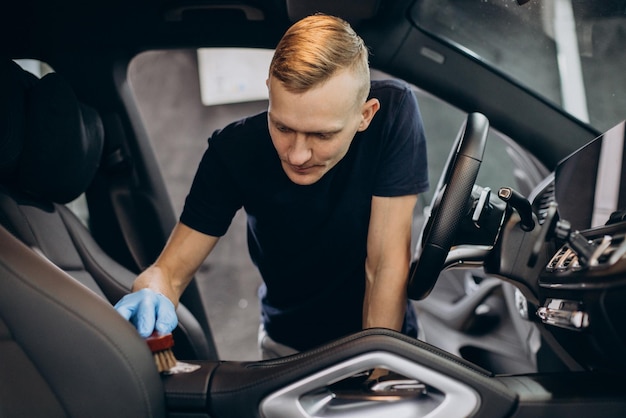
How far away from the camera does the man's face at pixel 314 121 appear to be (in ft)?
3.16

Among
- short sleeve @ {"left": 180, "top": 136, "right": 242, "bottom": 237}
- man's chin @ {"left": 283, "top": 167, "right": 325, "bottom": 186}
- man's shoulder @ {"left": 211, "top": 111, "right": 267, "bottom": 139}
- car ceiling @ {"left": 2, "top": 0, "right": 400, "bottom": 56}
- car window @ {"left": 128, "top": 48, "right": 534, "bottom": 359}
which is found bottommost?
car window @ {"left": 128, "top": 48, "right": 534, "bottom": 359}

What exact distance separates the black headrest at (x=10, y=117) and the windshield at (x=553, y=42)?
0.81 metres

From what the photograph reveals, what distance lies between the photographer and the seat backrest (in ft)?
2.72

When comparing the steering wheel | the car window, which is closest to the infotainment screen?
the steering wheel

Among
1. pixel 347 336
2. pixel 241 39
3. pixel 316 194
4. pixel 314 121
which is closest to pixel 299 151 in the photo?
pixel 314 121

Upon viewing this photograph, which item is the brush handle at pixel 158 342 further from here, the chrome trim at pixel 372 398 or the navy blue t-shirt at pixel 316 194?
the navy blue t-shirt at pixel 316 194

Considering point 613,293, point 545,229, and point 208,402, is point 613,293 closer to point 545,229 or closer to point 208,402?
point 545,229

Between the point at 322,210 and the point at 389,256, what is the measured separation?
0.53ft

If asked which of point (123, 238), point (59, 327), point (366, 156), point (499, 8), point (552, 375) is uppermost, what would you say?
point (499, 8)

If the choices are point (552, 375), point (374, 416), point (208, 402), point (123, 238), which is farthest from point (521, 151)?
point (123, 238)

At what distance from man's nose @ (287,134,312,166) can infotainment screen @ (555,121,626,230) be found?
46cm

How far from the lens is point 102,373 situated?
0.87m

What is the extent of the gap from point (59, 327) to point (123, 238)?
0.78m

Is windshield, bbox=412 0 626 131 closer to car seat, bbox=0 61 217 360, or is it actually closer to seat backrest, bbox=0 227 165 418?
car seat, bbox=0 61 217 360
